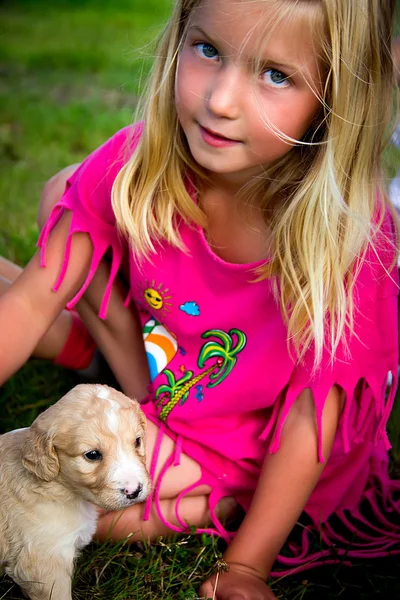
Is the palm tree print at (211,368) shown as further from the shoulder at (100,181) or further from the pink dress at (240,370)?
the shoulder at (100,181)

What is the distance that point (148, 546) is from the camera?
2.21 m

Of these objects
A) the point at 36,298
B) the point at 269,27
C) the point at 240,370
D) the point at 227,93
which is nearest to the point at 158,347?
the point at 240,370

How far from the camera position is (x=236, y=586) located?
2.01m

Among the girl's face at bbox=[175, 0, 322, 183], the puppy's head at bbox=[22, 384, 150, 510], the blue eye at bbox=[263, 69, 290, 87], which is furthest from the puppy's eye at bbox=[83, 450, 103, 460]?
the blue eye at bbox=[263, 69, 290, 87]

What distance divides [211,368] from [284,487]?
384mm

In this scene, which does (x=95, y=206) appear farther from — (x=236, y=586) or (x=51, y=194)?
(x=236, y=586)

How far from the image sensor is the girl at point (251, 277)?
1.96m

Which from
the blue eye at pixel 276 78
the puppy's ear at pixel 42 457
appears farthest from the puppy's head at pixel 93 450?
the blue eye at pixel 276 78

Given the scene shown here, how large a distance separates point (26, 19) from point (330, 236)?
6.46 metres

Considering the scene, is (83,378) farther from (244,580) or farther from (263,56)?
(263,56)

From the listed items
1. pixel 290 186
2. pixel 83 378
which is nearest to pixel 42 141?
pixel 83 378

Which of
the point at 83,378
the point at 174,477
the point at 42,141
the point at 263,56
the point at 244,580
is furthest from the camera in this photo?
the point at 42,141

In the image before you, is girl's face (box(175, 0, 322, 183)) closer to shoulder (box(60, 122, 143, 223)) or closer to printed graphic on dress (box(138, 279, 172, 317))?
shoulder (box(60, 122, 143, 223))

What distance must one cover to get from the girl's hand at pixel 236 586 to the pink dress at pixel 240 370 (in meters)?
0.17
